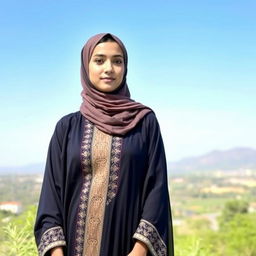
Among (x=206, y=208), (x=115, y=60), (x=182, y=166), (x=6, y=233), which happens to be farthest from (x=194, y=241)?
(x=182, y=166)

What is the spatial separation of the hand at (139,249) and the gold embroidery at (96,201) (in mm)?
106

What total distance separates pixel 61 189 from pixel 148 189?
0.87 feet

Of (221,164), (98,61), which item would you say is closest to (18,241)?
(98,61)

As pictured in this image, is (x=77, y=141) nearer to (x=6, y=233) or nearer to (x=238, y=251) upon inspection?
(x=6, y=233)

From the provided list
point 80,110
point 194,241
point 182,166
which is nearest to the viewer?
point 80,110

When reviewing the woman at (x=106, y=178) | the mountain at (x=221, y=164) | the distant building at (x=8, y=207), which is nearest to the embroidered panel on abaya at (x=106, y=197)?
the woman at (x=106, y=178)

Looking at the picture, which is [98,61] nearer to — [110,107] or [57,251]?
[110,107]

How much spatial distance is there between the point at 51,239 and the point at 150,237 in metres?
0.29

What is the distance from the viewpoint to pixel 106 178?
133cm

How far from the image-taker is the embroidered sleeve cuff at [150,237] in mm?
1293

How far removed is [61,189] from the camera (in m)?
1.36

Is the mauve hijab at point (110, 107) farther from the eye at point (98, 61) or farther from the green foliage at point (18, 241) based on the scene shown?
the green foliage at point (18, 241)

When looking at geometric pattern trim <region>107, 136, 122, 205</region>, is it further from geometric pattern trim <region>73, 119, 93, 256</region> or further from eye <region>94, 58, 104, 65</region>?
eye <region>94, 58, 104, 65</region>

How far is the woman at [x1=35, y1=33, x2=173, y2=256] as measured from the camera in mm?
1317
